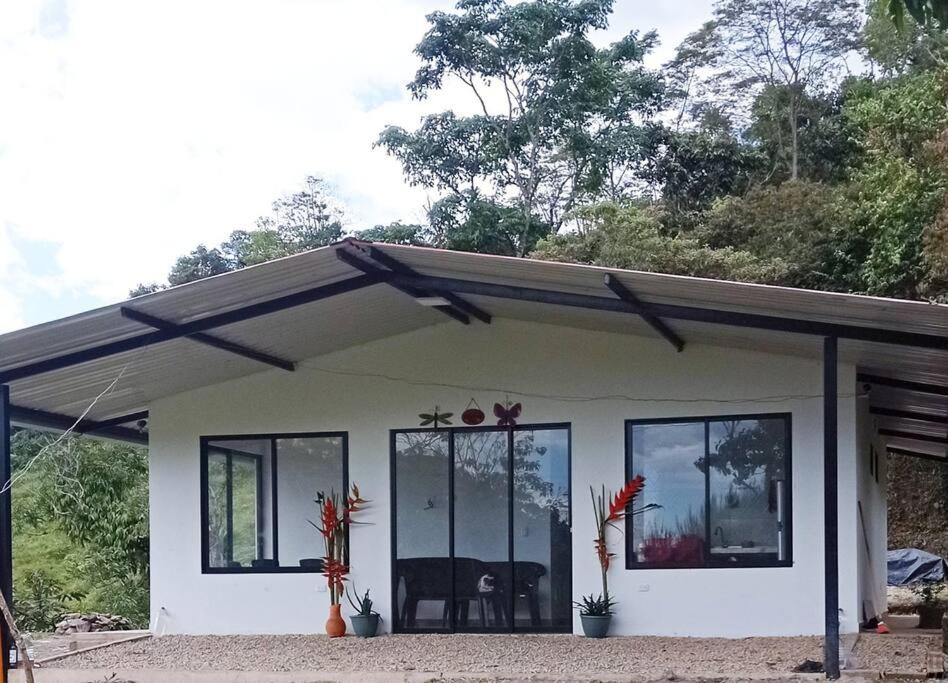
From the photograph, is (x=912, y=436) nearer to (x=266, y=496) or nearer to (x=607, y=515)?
(x=607, y=515)

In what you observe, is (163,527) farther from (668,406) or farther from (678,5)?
(678,5)

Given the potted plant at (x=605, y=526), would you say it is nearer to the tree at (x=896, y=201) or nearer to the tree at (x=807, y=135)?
the tree at (x=896, y=201)

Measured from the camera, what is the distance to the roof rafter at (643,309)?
7.13 meters

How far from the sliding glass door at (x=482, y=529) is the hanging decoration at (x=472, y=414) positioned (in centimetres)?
8

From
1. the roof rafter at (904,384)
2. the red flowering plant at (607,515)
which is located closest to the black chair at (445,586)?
the red flowering plant at (607,515)

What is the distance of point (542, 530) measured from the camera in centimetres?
1006

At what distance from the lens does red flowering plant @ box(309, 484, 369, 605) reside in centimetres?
1037

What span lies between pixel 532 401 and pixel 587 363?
61 centimetres

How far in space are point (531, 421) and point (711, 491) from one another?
5.60 ft

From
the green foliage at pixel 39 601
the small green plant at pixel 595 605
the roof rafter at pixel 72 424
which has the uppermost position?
the roof rafter at pixel 72 424

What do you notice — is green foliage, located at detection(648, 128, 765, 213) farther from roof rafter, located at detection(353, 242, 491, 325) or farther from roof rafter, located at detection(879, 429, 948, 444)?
roof rafter, located at detection(353, 242, 491, 325)

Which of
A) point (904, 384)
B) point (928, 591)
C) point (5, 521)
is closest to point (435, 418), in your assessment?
point (5, 521)

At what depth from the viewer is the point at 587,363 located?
1009cm

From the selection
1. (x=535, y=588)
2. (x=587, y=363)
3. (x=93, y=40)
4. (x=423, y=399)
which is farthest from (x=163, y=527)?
(x=93, y=40)
